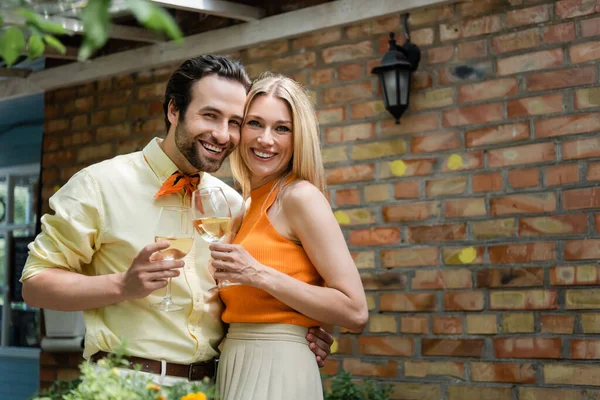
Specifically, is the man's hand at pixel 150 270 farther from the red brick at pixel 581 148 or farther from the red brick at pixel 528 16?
the red brick at pixel 528 16

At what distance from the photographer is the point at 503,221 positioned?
3.57 meters

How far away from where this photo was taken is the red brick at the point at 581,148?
11.0 feet

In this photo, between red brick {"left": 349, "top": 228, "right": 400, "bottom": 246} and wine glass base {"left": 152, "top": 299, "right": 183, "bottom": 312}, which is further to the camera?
→ red brick {"left": 349, "top": 228, "right": 400, "bottom": 246}

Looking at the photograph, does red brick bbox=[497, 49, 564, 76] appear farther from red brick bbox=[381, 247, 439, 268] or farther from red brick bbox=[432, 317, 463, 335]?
red brick bbox=[432, 317, 463, 335]

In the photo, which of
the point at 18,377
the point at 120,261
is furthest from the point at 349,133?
the point at 18,377

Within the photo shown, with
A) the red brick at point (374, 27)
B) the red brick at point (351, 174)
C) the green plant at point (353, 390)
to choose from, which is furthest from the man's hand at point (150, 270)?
the red brick at point (374, 27)

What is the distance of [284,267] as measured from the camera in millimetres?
2301

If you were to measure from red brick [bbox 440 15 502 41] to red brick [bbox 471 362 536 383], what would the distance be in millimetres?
1474

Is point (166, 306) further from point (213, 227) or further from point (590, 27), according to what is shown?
point (590, 27)

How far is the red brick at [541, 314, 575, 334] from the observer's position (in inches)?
133

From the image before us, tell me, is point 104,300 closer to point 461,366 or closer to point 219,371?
point 219,371

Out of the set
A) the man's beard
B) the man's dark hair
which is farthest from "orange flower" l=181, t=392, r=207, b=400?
the man's dark hair

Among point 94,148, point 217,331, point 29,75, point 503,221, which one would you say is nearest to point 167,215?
point 217,331

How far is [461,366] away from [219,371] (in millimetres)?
1643
